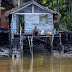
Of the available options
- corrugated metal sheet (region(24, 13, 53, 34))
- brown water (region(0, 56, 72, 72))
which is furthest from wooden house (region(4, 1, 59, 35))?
brown water (region(0, 56, 72, 72))

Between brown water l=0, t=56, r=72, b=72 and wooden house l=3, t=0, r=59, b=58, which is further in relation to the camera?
wooden house l=3, t=0, r=59, b=58

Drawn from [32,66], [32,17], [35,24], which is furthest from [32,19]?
[32,66]

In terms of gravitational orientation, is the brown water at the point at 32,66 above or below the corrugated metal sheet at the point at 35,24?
below

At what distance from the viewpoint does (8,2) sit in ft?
104

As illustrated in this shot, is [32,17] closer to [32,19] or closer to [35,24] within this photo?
[32,19]

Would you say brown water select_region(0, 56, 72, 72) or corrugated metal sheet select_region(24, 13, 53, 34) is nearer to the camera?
brown water select_region(0, 56, 72, 72)

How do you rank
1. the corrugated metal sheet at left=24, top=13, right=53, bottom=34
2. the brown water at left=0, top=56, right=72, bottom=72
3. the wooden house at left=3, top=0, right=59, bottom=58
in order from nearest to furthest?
the brown water at left=0, top=56, right=72, bottom=72
the wooden house at left=3, top=0, right=59, bottom=58
the corrugated metal sheet at left=24, top=13, right=53, bottom=34

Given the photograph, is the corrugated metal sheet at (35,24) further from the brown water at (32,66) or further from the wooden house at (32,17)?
the brown water at (32,66)

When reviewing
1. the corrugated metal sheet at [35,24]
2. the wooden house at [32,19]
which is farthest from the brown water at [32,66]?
the corrugated metal sheet at [35,24]

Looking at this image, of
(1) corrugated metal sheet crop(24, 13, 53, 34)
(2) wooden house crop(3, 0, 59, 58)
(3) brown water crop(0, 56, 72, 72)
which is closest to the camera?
(3) brown water crop(0, 56, 72, 72)

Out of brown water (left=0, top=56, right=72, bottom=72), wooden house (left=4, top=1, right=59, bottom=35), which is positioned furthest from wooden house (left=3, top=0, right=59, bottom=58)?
brown water (left=0, top=56, right=72, bottom=72)

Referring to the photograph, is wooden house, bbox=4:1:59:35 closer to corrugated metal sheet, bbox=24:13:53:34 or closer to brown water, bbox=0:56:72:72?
corrugated metal sheet, bbox=24:13:53:34

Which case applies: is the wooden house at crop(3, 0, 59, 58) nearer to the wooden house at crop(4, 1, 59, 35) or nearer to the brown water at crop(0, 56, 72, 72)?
the wooden house at crop(4, 1, 59, 35)

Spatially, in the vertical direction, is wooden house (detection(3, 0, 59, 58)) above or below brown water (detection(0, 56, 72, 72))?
above
